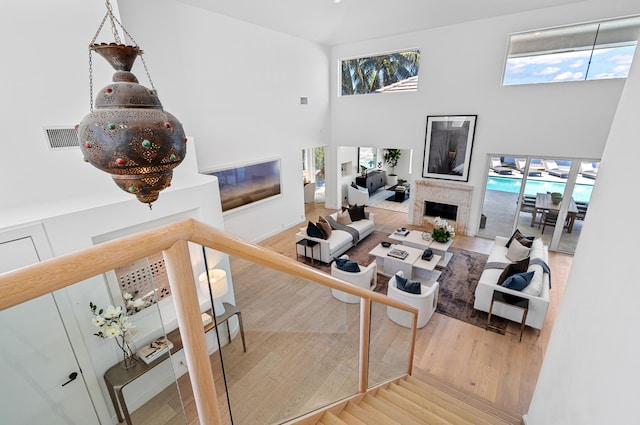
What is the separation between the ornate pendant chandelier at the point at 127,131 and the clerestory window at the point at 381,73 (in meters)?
8.04

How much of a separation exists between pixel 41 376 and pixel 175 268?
1.20 meters

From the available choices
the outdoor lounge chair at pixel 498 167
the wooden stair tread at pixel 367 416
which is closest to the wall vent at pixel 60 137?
the wooden stair tread at pixel 367 416

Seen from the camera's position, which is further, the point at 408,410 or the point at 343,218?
the point at 343,218

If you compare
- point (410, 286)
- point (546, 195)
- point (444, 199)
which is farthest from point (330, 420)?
point (546, 195)

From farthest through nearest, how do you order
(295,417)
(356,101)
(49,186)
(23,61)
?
(356,101)
(49,186)
(23,61)
(295,417)

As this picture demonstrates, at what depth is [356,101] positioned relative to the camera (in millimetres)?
9227

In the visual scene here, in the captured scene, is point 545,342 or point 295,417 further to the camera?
point 545,342

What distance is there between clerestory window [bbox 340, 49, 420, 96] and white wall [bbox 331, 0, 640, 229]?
201mm

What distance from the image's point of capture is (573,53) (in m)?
6.23

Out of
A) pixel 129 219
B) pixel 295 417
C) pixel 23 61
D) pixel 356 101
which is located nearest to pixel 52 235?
pixel 129 219

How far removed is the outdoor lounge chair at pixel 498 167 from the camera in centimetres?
769

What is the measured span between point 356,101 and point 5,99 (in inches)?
313

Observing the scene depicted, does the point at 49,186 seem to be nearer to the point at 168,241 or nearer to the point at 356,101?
the point at 168,241

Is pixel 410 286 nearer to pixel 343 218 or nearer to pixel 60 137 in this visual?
pixel 343 218
